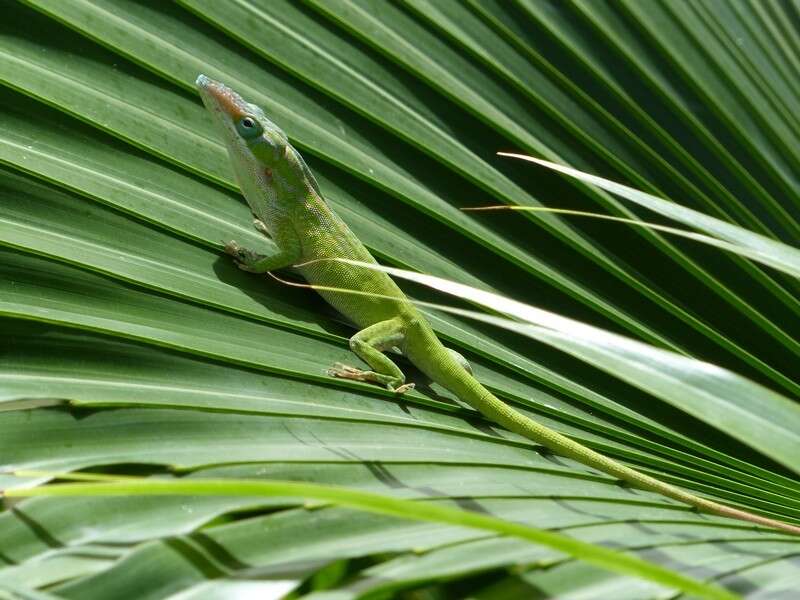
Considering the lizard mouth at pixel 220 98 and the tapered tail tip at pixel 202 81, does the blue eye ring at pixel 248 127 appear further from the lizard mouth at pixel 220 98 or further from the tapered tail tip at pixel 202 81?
the tapered tail tip at pixel 202 81

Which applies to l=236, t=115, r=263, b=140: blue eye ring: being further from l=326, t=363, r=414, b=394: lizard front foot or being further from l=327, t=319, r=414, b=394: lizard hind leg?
l=326, t=363, r=414, b=394: lizard front foot

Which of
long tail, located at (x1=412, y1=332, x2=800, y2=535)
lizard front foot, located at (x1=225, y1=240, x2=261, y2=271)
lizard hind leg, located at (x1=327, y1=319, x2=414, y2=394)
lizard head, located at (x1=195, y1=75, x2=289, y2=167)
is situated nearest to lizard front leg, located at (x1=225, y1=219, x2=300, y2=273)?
lizard front foot, located at (x1=225, y1=240, x2=261, y2=271)

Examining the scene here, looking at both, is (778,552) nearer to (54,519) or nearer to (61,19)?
(54,519)

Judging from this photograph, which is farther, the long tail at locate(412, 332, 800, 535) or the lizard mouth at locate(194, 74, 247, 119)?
the lizard mouth at locate(194, 74, 247, 119)

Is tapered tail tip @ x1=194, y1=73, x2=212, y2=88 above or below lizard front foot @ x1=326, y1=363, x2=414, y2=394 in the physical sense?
above

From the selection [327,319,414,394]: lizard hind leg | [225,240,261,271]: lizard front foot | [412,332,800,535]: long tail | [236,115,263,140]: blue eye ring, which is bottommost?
[412,332,800,535]: long tail

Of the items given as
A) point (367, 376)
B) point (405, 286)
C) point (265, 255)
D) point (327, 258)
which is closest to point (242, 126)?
point (265, 255)

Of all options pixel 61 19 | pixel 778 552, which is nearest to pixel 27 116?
pixel 61 19

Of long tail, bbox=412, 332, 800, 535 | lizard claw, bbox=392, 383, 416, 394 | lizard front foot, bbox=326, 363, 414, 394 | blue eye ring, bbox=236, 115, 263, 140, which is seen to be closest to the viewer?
long tail, bbox=412, 332, 800, 535
